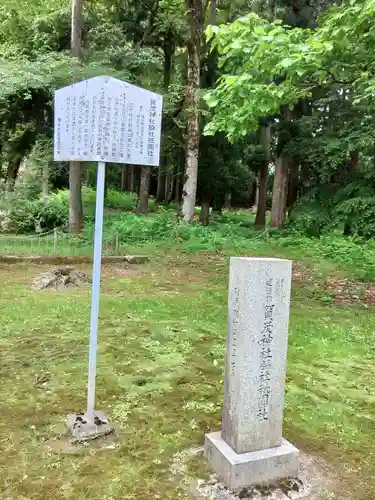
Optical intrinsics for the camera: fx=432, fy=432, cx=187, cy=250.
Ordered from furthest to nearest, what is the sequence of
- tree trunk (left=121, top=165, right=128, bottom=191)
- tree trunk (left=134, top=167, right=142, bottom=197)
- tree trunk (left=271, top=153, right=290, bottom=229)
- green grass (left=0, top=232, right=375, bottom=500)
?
tree trunk (left=134, top=167, right=142, bottom=197), tree trunk (left=121, top=165, right=128, bottom=191), tree trunk (left=271, top=153, right=290, bottom=229), green grass (left=0, top=232, right=375, bottom=500)

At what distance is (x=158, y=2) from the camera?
16562 mm

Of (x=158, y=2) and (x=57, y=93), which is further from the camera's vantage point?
(x=158, y=2)

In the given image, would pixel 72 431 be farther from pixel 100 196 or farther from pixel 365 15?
pixel 365 15

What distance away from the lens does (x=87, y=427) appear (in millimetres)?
3145

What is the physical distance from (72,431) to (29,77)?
11687mm

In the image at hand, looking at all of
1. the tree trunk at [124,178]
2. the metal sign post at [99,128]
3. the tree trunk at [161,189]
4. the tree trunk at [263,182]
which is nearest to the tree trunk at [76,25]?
the tree trunk at [263,182]

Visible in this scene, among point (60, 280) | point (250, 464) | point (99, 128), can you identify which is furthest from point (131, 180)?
point (250, 464)

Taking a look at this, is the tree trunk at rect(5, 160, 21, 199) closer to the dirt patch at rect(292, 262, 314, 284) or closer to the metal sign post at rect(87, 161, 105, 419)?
the dirt patch at rect(292, 262, 314, 284)

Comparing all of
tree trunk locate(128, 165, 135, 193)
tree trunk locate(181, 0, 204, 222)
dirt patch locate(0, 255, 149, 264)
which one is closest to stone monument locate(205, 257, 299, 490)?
dirt patch locate(0, 255, 149, 264)

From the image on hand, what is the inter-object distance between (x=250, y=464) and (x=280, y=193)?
1457cm

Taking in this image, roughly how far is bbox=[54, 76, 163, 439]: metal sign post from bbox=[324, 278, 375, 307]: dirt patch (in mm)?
5130

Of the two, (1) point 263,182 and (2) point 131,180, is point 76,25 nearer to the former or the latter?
(1) point 263,182

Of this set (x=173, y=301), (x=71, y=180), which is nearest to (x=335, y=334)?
(x=173, y=301)

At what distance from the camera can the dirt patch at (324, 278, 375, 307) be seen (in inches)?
289
